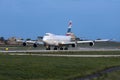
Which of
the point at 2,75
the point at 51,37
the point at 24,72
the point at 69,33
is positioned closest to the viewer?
the point at 2,75

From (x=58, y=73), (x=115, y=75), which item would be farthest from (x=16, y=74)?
(x=115, y=75)

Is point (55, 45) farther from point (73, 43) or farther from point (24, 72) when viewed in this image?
point (24, 72)

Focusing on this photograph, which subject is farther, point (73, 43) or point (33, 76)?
point (73, 43)

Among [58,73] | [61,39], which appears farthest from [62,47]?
[58,73]

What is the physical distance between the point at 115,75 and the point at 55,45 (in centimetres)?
7778

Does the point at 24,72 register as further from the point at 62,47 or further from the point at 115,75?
the point at 62,47

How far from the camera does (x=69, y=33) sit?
126938 millimetres

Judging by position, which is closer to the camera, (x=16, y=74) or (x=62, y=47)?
(x=16, y=74)

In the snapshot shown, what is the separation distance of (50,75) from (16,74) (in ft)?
8.08

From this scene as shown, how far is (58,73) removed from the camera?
33125 millimetres

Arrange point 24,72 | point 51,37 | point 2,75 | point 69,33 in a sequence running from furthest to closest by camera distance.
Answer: point 69,33
point 51,37
point 24,72
point 2,75

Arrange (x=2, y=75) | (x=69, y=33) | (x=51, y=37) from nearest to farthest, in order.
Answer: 1. (x=2, y=75)
2. (x=51, y=37)
3. (x=69, y=33)

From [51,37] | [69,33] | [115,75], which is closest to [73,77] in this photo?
[115,75]

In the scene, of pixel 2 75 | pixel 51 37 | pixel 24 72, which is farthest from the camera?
pixel 51 37
